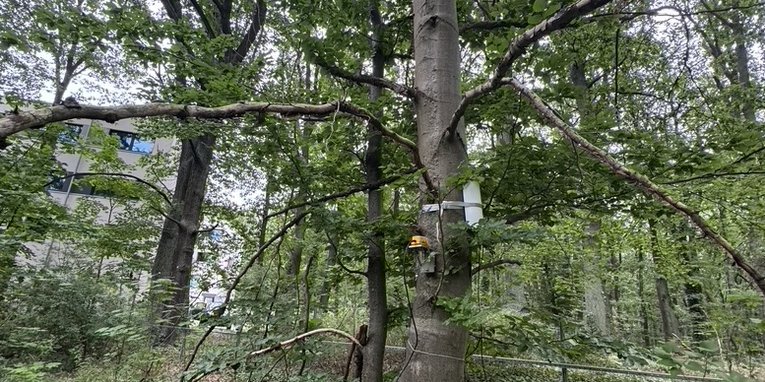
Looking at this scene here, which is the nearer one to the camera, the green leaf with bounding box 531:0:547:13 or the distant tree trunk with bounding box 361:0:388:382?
the green leaf with bounding box 531:0:547:13

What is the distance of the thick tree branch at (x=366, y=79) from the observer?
2.11 m

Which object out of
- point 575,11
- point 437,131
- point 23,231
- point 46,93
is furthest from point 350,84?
point 46,93

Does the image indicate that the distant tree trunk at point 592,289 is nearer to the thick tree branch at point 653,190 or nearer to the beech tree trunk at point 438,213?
the beech tree trunk at point 438,213

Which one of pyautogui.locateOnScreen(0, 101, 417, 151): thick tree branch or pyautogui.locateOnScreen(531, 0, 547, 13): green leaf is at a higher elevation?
pyautogui.locateOnScreen(531, 0, 547, 13): green leaf

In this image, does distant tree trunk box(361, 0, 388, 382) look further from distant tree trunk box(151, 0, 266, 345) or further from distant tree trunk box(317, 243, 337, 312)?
distant tree trunk box(151, 0, 266, 345)

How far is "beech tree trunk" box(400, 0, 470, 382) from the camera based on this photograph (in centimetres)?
155

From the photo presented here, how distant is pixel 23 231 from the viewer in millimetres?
3732

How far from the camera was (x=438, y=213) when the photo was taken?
1653mm

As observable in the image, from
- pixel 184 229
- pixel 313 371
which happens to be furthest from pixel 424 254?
pixel 184 229

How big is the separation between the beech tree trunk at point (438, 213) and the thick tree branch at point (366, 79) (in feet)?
0.37

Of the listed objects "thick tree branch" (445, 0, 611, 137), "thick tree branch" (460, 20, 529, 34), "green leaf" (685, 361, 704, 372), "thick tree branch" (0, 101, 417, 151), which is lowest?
"green leaf" (685, 361, 704, 372)

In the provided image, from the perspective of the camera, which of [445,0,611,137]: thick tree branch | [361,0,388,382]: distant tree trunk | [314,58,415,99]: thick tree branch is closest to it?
[445,0,611,137]: thick tree branch

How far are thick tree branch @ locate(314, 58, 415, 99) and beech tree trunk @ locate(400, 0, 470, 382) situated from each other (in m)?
0.11

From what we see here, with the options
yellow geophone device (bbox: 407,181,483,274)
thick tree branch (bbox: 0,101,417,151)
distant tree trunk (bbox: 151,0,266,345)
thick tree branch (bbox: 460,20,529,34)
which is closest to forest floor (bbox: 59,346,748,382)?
distant tree trunk (bbox: 151,0,266,345)
